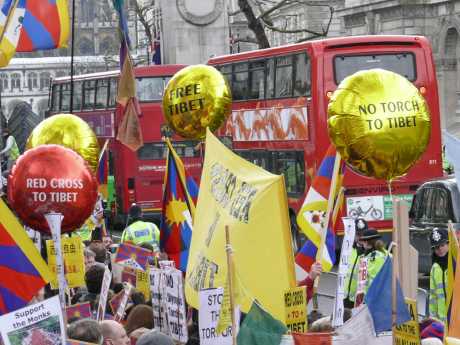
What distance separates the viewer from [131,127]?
43.7ft

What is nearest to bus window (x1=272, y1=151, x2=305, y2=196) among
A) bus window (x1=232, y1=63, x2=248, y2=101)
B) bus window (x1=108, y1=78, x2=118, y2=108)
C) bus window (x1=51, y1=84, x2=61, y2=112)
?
bus window (x1=232, y1=63, x2=248, y2=101)

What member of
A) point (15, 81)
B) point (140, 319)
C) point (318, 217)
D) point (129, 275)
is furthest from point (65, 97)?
point (15, 81)

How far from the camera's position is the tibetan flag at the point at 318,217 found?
31.1 feet

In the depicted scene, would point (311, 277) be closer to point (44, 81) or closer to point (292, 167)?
point (292, 167)

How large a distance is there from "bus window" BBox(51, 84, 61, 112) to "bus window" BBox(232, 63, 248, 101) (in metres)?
11.3

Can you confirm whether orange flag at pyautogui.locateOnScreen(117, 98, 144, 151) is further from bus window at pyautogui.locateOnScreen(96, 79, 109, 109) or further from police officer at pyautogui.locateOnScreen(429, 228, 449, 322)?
bus window at pyautogui.locateOnScreen(96, 79, 109, 109)

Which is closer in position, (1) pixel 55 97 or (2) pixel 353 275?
(2) pixel 353 275

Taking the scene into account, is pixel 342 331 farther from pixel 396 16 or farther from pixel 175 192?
pixel 396 16

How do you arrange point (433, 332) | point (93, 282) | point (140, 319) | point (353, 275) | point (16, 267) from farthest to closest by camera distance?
point (353, 275) → point (93, 282) → point (140, 319) → point (433, 332) → point (16, 267)

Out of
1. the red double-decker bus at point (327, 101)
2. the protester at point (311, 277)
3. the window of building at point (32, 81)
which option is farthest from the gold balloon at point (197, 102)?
the window of building at point (32, 81)

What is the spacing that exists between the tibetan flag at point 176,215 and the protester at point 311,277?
2.22 metres

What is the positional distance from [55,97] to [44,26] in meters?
17.9

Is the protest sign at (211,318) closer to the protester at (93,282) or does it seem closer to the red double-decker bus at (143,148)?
the protester at (93,282)

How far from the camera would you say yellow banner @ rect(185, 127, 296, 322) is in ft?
22.5
